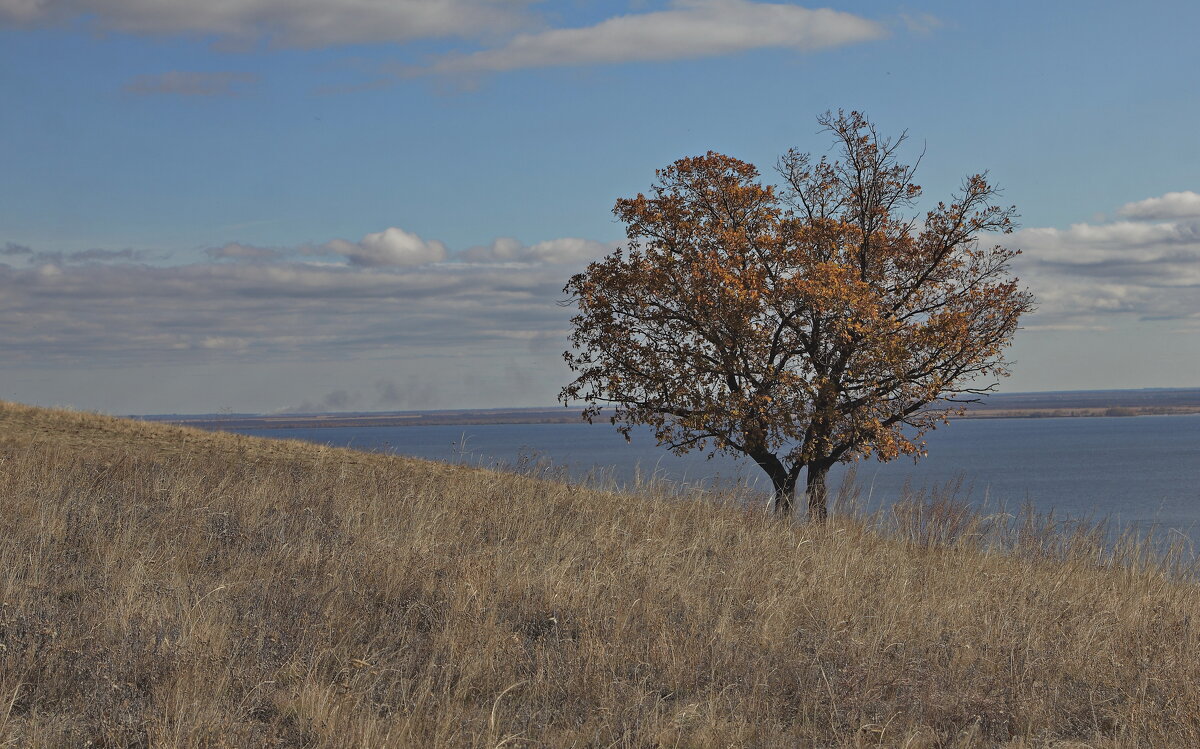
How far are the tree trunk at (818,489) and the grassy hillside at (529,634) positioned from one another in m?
4.35

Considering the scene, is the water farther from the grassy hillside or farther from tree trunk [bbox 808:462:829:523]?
the grassy hillside

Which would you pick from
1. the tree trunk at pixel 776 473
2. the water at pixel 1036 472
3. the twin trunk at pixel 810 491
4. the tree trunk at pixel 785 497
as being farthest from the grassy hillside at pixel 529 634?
the tree trunk at pixel 776 473

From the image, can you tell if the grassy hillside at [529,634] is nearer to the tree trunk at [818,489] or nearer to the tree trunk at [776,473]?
the tree trunk at [818,489]

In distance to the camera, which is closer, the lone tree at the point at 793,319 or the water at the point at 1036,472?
the lone tree at the point at 793,319

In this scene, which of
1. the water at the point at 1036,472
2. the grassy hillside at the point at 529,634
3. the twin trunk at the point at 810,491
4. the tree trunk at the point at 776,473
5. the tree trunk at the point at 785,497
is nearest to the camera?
the grassy hillside at the point at 529,634

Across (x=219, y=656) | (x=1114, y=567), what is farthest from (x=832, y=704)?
(x=1114, y=567)

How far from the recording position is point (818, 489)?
17078mm

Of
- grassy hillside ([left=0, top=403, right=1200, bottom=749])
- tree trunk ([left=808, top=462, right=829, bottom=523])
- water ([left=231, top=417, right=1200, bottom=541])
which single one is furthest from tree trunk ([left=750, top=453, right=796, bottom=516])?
grassy hillside ([left=0, top=403, right=1200, bottom=749])

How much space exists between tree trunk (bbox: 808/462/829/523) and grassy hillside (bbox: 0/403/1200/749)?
4.35 meters

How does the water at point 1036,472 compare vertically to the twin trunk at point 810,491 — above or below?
below

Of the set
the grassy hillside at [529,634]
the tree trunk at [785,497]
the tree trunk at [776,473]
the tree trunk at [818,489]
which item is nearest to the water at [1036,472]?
the tree trunk at [785,497]

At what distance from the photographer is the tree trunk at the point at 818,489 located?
15677 millimetres

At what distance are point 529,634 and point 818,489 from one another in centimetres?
1099

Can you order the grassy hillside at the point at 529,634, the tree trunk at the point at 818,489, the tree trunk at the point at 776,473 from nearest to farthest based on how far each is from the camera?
the grassy hillside at the point at 529,634
the tree trunk at the point at 818,489
the tree trunk at the point at 776,473
